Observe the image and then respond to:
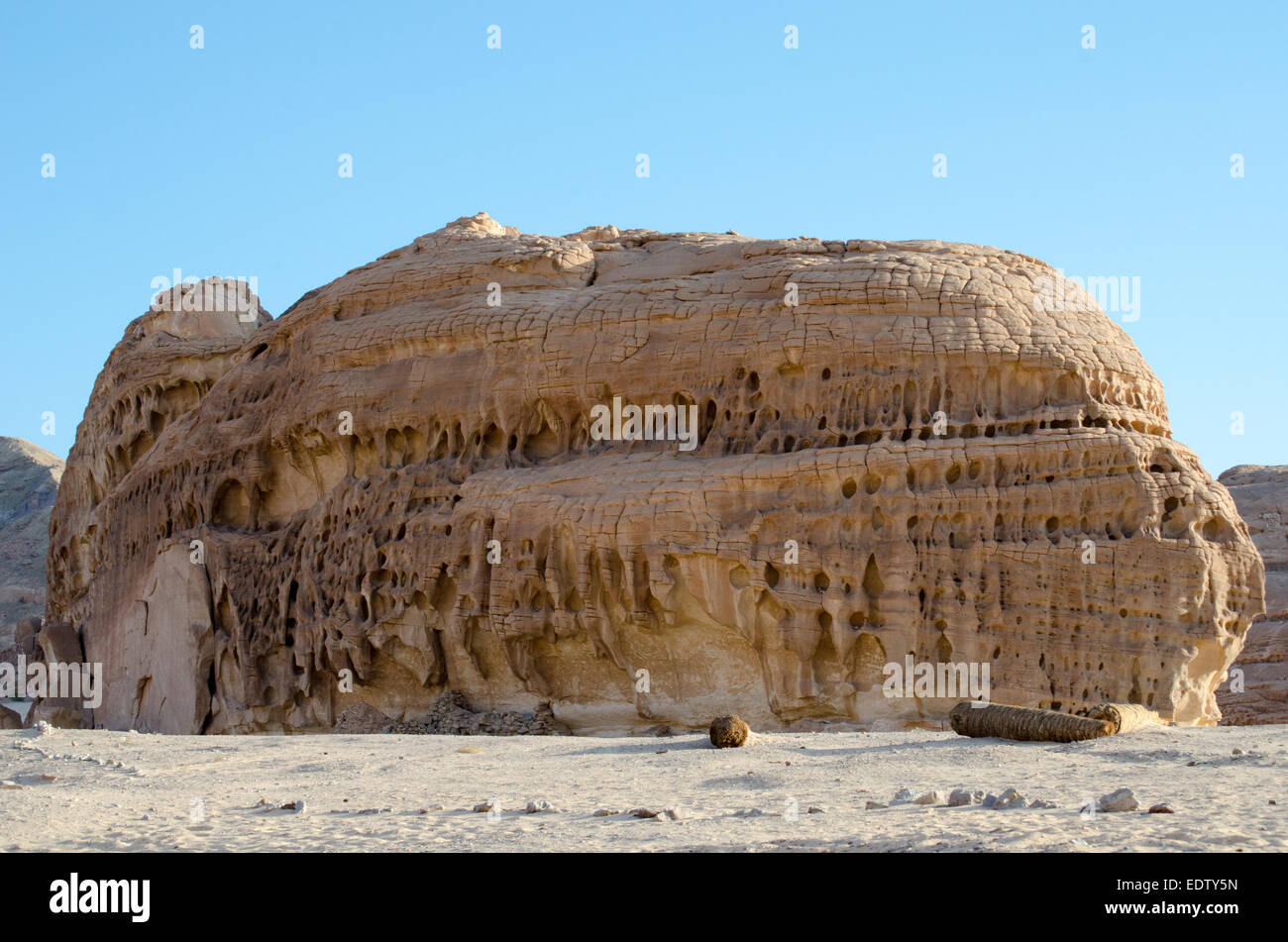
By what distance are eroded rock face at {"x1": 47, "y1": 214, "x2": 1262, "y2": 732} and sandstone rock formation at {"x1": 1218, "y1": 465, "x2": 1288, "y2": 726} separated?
61.1ft

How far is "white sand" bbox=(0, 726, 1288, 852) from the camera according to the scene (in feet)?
33.8

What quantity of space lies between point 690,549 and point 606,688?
312 cm

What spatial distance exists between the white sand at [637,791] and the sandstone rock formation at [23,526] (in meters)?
45.2

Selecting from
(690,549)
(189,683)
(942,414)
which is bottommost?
(189,683)

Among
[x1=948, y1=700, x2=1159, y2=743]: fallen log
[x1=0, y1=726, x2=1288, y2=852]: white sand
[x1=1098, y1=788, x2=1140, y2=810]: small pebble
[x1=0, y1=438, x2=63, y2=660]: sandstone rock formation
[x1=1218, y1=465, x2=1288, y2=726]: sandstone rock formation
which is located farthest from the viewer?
[x1=0, y1=438, x2=63, y2=660]: sandstone rock formation

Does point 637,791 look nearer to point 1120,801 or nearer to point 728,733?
point 728,733

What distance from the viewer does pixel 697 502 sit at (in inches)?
915

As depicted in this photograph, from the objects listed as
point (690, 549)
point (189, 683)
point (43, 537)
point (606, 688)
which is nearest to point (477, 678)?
point (606, 688)

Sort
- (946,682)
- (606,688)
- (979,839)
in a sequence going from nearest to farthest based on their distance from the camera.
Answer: (979,839)
(946,682)
(606,688)

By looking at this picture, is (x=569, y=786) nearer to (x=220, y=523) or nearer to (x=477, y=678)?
(x=477, y=678)

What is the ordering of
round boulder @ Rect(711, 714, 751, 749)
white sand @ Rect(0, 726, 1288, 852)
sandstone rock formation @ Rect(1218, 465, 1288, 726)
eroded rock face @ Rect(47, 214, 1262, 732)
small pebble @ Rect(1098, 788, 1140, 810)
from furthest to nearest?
1. sandstone rock formation @ Rect(1218, 465, 1288, 726)
2. eroded rock face @ Rect(47, 214, 1262, 732)
3. round boulder @ Rect(711, 714, 751, 749)
4. small pebble @ Rect(1098, 788, 1140, 810)
5. white sand @ Rect(0, 726, 1288, 852)

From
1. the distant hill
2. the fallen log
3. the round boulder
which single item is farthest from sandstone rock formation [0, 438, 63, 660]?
the fallen log

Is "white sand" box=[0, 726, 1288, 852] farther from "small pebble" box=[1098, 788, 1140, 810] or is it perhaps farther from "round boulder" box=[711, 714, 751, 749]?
"round boulder" box=[711, 714, 751, 749]
